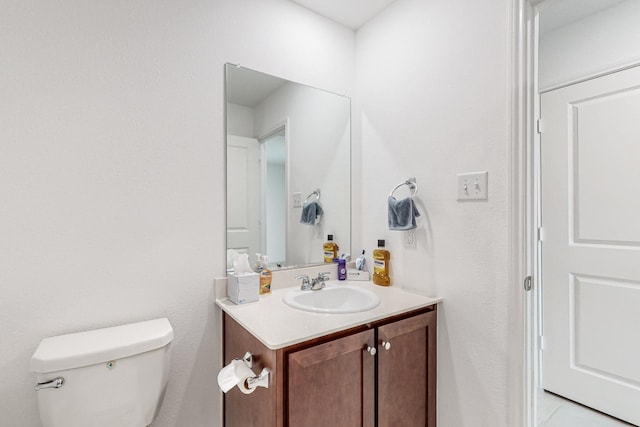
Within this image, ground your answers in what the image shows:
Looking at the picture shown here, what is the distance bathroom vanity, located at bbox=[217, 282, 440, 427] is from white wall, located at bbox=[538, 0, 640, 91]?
5.60 feet

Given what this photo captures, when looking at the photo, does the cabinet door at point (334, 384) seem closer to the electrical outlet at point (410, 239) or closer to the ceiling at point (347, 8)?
the electrical outlet at point (410, 239)

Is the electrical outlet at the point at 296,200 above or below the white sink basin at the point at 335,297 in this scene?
above

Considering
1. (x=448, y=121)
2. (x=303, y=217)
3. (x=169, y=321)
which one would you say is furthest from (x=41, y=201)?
(x=448, y=121)

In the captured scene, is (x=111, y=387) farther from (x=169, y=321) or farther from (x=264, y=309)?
(x=264, y=309)

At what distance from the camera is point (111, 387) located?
3.26ft

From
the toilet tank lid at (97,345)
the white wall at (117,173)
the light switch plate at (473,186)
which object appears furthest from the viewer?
the light switch plate at (473,186)

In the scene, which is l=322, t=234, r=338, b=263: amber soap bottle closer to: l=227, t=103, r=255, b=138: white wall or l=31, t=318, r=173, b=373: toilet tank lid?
l=227, t=103, r=255, b=138: white wall

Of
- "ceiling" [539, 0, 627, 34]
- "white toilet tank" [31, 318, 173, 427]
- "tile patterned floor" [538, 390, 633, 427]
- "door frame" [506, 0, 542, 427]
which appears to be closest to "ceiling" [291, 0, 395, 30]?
"door frame" [506, 0, 542, 427]

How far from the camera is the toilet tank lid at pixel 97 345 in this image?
926mm

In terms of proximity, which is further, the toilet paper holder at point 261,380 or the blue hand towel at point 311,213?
the blue hand towel at point 311,213

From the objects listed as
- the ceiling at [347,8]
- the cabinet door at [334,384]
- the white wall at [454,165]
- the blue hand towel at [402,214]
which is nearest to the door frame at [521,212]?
the white wall at [454,165]

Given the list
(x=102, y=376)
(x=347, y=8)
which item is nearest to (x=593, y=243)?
(x=347, y=8)

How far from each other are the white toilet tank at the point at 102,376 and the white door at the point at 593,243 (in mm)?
2160

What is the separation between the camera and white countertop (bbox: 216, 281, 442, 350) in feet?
3.30
